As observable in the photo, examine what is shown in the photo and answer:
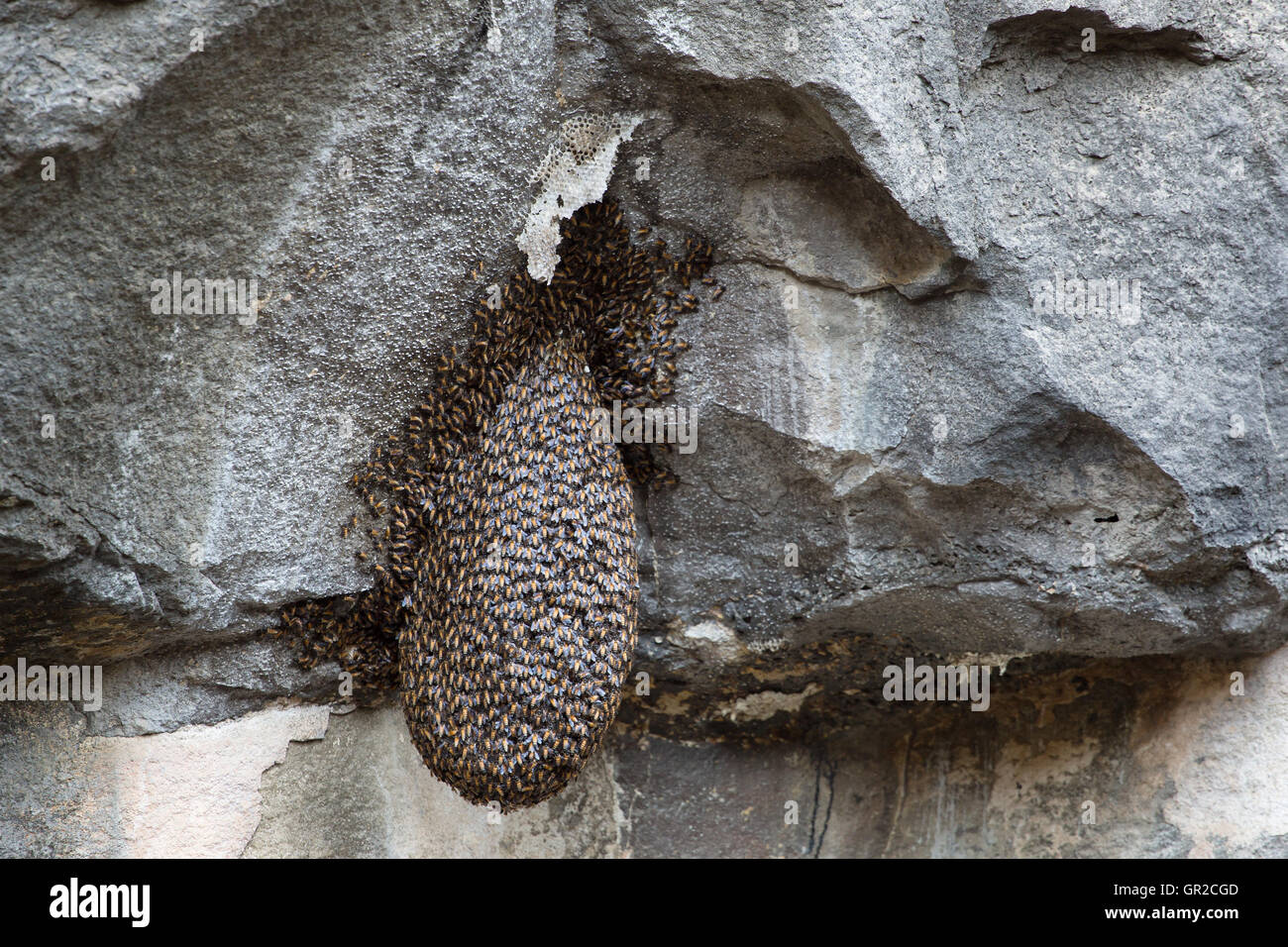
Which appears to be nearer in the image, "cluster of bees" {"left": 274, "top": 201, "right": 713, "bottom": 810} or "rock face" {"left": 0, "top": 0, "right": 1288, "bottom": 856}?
"rock face" {"left": 0, "top": 0, "right": 1288, "bottom": 856}

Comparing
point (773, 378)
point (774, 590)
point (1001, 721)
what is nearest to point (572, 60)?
point (773, 378)

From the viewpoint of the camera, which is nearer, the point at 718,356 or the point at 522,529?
the point at 522,529

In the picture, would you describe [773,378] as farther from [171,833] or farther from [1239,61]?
[171,833]

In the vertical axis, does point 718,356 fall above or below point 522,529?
above
